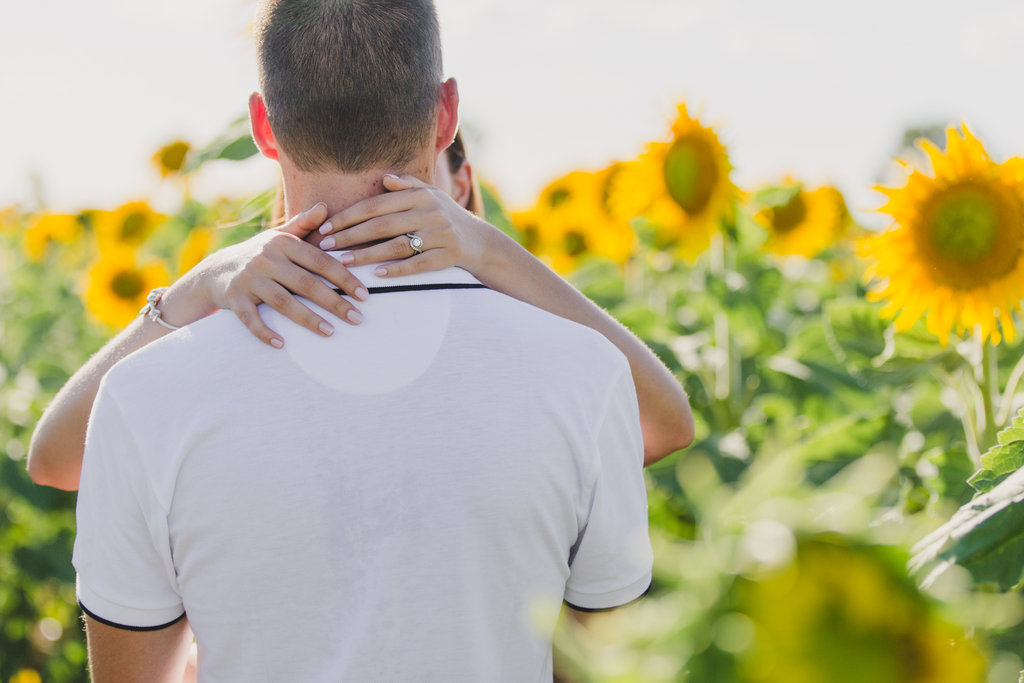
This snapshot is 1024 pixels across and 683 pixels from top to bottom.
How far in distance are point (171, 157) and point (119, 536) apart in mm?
5462

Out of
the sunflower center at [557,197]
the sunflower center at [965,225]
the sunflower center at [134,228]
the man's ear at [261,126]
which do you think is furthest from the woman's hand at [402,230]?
the sunflower center at [134,228]

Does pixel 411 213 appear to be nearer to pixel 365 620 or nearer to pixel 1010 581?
pixel 365 620

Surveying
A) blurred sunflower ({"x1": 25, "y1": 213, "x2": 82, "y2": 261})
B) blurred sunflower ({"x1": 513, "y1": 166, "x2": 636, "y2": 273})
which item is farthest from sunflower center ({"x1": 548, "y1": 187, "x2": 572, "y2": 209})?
blurred sunflower ({"x1": 25, "y1": 213, "x2": 82, "y2": 261})

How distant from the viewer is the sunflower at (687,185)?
333cm

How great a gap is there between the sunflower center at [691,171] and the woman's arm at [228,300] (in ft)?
7.13

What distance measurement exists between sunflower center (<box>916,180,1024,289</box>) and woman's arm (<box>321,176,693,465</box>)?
0.80 m

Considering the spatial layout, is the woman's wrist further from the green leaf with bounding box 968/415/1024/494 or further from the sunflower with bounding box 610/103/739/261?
the sunflower with bounding box 610/103/739/261

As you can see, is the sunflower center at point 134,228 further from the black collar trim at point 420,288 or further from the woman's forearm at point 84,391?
the black collar trim at point 420,288

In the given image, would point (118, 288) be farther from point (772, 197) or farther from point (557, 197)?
point (772, 197)

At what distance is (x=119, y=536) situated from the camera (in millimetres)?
1274

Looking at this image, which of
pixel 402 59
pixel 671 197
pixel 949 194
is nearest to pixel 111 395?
pixel 402 59

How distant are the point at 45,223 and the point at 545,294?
256 inches

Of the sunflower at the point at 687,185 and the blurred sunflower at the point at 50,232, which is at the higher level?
the sunflower at the point at 687,185

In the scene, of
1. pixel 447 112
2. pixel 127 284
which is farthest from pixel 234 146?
pixel 127 284
